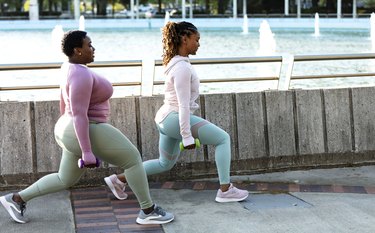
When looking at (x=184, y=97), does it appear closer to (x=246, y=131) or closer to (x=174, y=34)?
(x=174, y=34)

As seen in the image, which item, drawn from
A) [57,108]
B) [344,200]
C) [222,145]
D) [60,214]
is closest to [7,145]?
[57,108]

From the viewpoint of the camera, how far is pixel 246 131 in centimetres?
724

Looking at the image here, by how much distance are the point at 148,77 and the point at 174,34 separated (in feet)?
5.07

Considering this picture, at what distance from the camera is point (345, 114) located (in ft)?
24.8

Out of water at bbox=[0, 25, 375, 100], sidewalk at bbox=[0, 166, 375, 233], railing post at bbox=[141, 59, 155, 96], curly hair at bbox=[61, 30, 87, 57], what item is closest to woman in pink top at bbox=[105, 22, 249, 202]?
sidewalk at bbox=[0, 166, 375, 233]

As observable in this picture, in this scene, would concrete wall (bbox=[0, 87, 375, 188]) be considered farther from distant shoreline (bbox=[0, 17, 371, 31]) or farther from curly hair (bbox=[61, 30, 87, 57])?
distant shoreline (bbox=[0, 17, 371, 31])

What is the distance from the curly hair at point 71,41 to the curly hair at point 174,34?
0.81m

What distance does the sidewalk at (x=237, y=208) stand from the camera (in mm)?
5387

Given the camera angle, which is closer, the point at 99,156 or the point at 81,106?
the point at 81,106

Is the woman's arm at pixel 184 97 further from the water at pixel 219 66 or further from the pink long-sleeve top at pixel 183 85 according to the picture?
the water at pixel 219 66

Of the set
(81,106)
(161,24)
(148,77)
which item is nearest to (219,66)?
(148,77)

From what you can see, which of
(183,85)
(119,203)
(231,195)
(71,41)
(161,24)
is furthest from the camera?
(161,24)

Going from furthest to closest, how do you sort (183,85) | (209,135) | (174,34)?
(209,135)
(174,34)
(183,85)

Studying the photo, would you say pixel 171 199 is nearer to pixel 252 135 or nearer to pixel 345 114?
pixel 252 135
